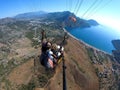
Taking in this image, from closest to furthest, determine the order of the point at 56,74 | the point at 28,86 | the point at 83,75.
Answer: the point at 28,86
the point at 56,74
the point at 83,75

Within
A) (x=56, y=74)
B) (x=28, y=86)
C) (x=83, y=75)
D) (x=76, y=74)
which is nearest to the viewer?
(x=28, y=86)

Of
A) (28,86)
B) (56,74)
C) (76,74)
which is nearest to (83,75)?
(76,74)

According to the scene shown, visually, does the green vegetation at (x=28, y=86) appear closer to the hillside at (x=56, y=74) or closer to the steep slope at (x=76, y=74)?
the hillside at (x=56, y=74)

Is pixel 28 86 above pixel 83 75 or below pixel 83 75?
below

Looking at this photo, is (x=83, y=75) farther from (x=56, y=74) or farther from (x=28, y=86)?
(x=28, y=86)

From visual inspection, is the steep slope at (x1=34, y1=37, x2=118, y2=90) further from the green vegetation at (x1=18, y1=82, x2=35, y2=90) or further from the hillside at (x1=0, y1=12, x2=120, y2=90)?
the green vegetation at (x1=18, y1=82, x2=35, y2=90)

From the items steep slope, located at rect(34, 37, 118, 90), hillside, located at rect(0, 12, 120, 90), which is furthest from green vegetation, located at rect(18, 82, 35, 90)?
steep slope, located at rect(34, 37, 118, 90)

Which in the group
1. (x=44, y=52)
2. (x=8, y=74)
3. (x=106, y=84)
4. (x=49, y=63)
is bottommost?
(x=106, y=84)

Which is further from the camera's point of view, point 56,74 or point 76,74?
point 76,74

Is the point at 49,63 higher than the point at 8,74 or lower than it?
higher

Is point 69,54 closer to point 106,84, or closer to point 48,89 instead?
point 106,84

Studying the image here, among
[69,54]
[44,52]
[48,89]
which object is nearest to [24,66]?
[48,89]
